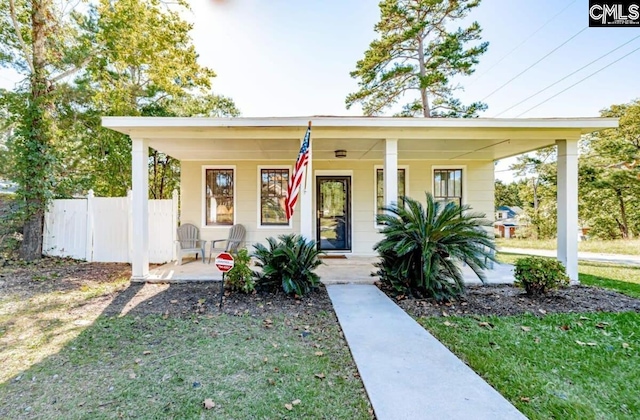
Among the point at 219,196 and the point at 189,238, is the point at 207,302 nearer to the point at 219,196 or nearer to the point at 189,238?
the point at 189,238

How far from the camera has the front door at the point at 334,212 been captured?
799cm

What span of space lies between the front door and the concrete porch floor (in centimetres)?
136

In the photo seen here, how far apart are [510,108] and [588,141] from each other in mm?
4746

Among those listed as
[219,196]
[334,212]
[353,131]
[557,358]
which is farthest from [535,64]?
[557,358]

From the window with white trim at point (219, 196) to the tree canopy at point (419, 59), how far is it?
7.52 metres

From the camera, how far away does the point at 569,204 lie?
4.98 metres

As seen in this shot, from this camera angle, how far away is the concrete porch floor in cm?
520

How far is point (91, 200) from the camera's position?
6656mm

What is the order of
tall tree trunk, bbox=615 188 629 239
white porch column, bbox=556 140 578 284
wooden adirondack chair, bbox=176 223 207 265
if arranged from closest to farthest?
1. white porch column, bbox=556 140 578 284
2. wooden adirondack chair, bbox=176 223 207 265
3. tall tree trunk, bbox=615 188 629 239

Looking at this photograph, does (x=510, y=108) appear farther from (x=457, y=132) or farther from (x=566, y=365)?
(x=566, y=365)

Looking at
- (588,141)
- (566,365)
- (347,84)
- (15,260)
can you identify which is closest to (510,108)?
(588,141)

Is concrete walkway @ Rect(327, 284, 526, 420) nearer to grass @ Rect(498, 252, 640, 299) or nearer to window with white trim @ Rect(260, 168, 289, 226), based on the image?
grass @ Rect(498, 252, 640, 299)

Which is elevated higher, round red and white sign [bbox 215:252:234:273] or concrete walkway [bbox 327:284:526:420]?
round red and white sign [bbox 215:252:234:273]

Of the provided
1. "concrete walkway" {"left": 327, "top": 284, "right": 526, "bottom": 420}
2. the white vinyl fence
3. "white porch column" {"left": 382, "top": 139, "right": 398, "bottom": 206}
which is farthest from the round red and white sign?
A: the white vinyl fence
